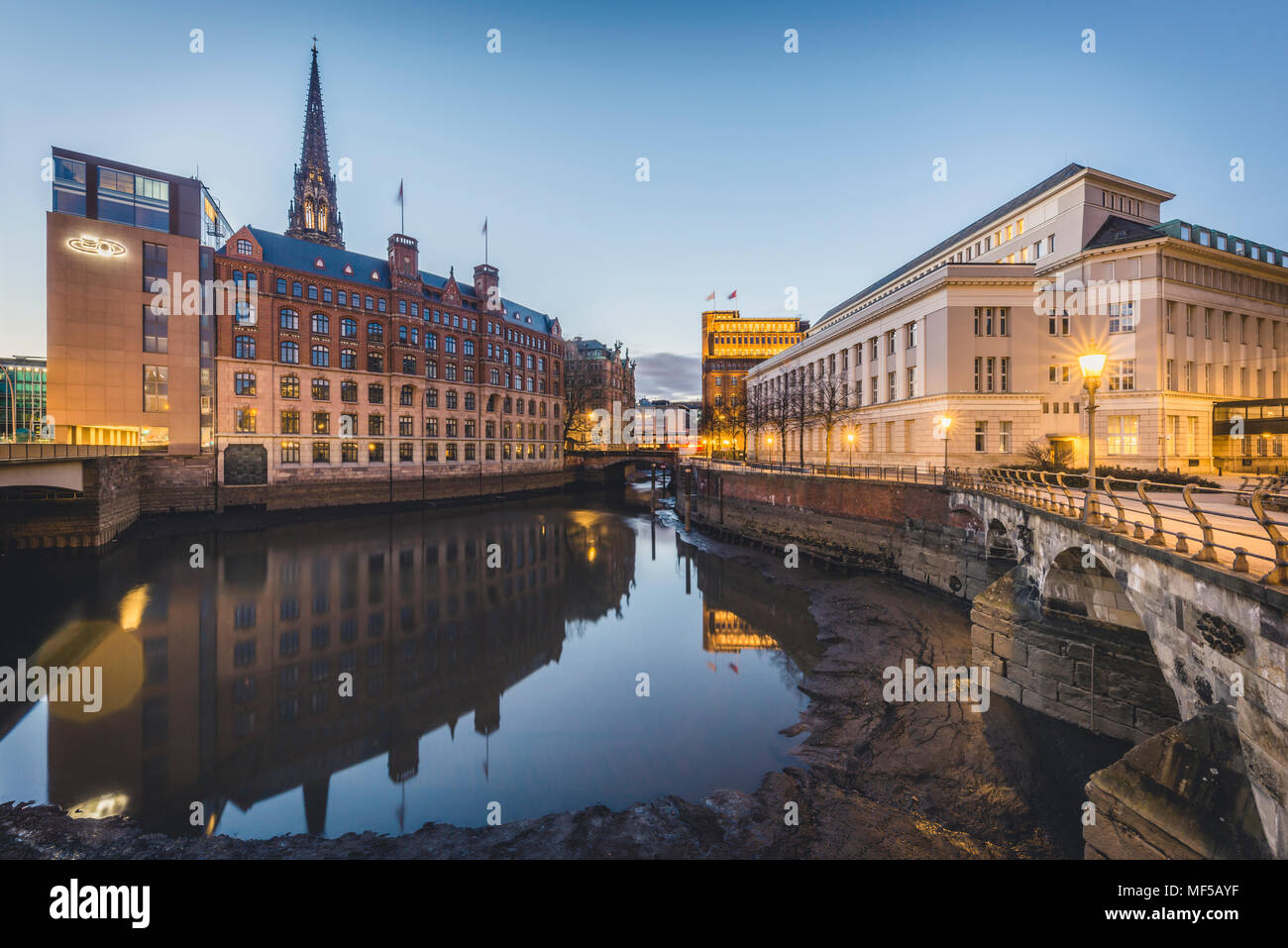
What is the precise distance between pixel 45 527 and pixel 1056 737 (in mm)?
46759

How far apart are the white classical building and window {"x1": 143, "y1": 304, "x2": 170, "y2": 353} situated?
194ft

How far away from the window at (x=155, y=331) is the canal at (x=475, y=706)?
71.7 ft

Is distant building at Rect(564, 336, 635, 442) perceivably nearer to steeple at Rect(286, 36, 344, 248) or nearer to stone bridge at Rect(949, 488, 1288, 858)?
steeple at Rect(286, 36, 344, 248)

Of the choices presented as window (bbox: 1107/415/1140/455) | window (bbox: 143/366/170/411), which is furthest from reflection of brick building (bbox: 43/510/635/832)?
window (bbox: 1107/415/1140/455)

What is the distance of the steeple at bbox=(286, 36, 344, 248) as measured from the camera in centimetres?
8988

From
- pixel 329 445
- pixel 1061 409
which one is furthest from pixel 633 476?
pixel 1061 409

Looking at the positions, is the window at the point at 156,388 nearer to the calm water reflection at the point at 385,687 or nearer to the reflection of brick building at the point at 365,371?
the reflection of brick building at the point at 365,371

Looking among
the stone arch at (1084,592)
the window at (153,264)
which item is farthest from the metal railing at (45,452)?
the stone arch at (1084,592)

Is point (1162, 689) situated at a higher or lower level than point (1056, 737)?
higher

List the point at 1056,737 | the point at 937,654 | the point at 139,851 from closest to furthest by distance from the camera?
the point at 139,851, the point at 1056,737, the point at 937,654

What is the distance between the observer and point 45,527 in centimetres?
2950
